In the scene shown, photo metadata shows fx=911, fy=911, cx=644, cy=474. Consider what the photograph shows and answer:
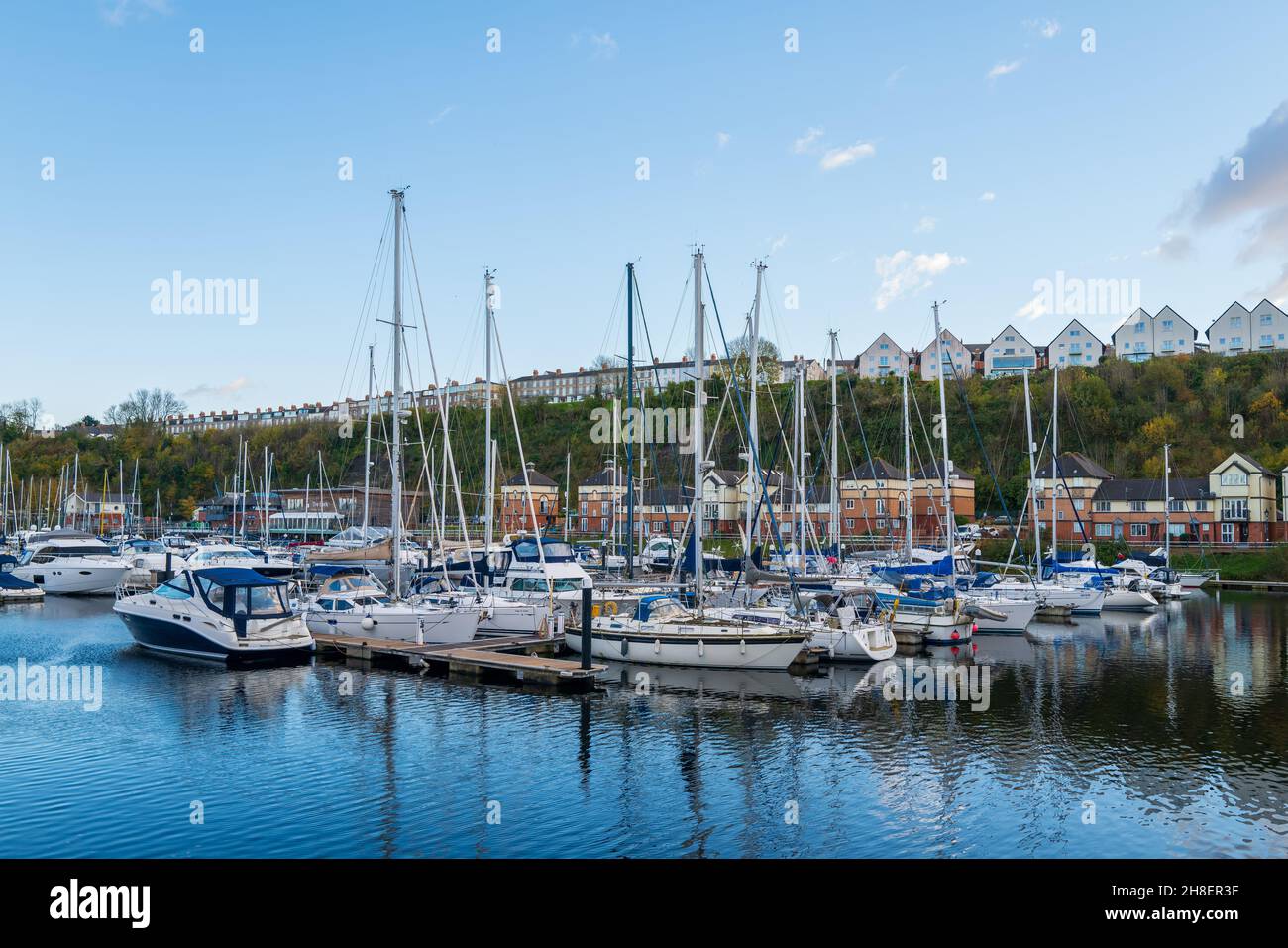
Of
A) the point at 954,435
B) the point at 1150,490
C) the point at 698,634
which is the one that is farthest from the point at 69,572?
the point at 954,435

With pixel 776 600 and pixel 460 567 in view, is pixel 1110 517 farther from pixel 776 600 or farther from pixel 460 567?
pixel 460 567

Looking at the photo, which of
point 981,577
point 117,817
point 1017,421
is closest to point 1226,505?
point 1017,421

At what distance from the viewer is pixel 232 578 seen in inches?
1183

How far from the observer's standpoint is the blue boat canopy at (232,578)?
29.8 metres

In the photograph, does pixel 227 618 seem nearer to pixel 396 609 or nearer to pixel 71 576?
pixel 396 609

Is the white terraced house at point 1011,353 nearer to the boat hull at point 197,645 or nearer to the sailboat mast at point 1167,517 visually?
the sailboat mast at point 1167,517

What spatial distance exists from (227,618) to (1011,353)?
13602 centimetres

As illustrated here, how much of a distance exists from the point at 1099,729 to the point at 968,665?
904 centimetres

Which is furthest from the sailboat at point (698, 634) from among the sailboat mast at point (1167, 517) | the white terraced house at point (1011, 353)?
the white terraced house at point (1011, 353)

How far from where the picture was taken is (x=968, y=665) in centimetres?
3219

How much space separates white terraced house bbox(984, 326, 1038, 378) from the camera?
14262 cm

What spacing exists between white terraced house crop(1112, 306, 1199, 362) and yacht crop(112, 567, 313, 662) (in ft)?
431

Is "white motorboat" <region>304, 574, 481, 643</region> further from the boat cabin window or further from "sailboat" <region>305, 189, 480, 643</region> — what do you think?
the boat cabin window

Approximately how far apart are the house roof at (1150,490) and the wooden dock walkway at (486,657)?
71083mm
